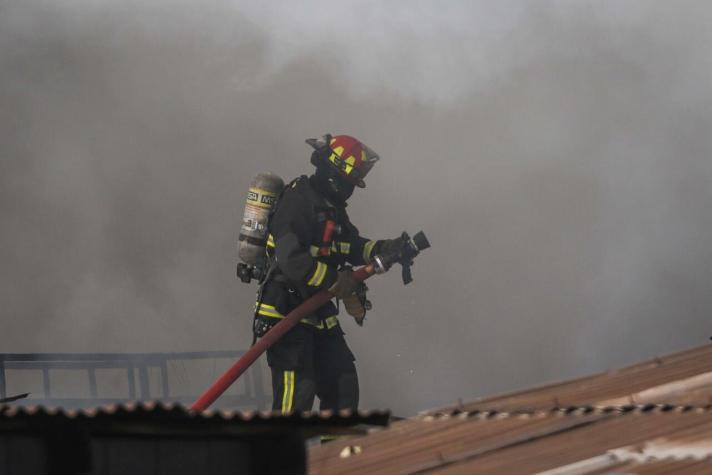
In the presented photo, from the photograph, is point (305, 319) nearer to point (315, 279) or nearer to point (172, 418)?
point (315, 279)

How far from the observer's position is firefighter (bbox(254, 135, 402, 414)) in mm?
6723

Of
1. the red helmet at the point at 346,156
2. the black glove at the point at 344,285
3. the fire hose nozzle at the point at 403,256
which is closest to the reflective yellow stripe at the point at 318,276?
the black glove at the point at 344,285

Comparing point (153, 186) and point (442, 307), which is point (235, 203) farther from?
point (442, 307)

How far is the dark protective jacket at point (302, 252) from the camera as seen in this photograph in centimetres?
670

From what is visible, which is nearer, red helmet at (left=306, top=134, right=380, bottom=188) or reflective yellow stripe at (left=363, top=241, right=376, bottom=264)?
red helmet at (left=306, top=134, right=380, bottom=188)

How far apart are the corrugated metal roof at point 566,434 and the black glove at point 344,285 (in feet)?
7.81

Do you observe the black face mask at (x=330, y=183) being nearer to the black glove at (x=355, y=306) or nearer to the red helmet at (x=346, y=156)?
the red helmet at (x=346, y=156)

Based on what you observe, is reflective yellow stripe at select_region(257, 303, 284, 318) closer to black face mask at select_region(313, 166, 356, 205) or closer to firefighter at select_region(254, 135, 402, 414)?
firefighter at select_region(254, 135, 402, 414)

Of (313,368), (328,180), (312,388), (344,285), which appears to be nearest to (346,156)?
(328,180)

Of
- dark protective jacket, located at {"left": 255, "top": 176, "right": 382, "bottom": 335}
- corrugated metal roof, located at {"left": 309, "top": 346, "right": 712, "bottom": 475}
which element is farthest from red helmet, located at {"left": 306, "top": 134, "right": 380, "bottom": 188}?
corrugated metal roof, located at {"left": 309, "top": 346, "right": 712, "bottom": 475}

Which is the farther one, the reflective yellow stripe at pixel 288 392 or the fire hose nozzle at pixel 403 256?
the fire hose nozzle at pixel 403 256

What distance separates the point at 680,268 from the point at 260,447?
12.2m

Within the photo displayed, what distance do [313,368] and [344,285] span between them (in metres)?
0.43

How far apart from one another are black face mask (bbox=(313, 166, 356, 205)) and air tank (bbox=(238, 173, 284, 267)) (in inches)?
8.8
